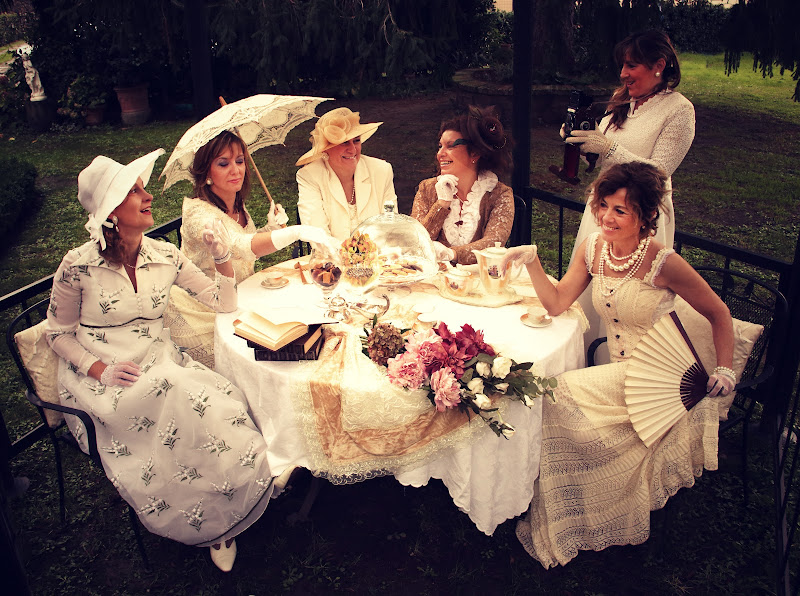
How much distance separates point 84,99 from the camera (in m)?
13.9

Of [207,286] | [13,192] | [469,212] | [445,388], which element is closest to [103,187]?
[207,286]

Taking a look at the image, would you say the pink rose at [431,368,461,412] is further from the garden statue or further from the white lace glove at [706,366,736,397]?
the garden statue

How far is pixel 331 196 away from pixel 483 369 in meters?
2.11

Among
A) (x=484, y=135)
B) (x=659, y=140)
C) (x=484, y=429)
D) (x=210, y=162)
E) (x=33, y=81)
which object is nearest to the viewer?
(x=484, y=429)

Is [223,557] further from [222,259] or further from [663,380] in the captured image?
[663,380]

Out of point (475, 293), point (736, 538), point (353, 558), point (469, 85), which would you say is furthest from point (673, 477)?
point (469, 85)

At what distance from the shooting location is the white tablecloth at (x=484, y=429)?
8.80ft

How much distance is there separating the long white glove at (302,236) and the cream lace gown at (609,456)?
1.30 metres

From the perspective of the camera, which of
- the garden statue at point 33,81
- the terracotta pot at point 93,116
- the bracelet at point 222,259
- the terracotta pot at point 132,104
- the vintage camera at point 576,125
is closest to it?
the bracelet at point 222,259

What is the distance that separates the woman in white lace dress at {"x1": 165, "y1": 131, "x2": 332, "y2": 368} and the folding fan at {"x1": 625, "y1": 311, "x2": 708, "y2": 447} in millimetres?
1648

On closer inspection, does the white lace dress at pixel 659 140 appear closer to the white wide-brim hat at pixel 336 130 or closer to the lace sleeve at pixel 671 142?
the lace sleeve at pixel 671 142

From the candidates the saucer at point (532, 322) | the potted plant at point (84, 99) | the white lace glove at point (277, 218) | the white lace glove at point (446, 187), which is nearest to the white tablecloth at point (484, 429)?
the saucer at point (532, 322)

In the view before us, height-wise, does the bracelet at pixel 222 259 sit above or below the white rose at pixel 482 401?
above

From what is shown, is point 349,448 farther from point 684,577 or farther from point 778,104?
point 778,104
